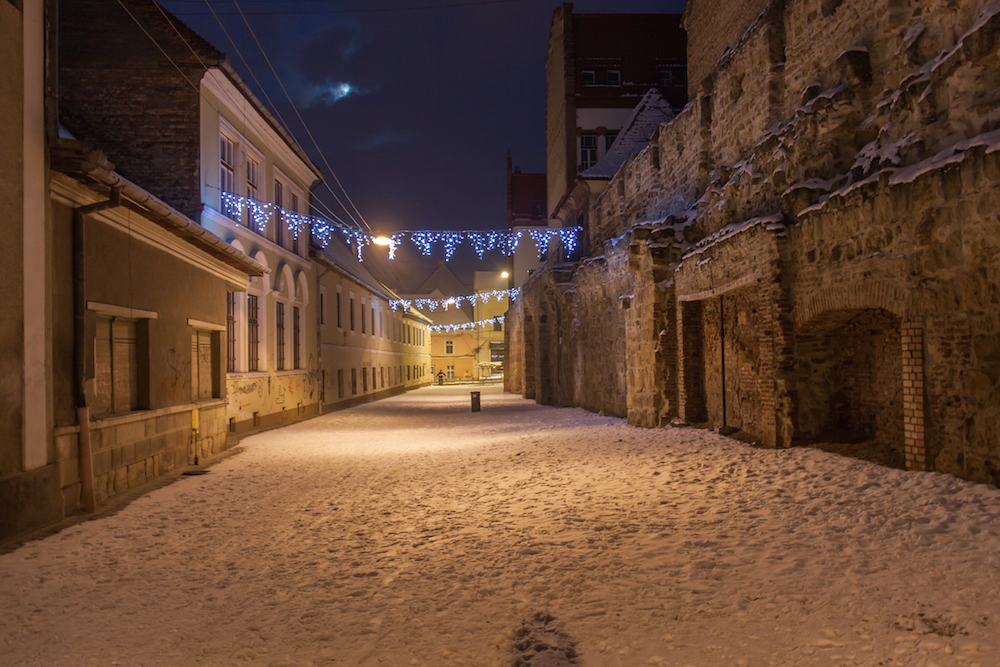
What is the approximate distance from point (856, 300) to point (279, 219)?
51.8 feet

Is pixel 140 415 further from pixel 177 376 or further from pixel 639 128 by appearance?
pixel 639 128

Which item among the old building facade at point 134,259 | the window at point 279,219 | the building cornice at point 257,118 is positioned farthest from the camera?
the window at point 279,219

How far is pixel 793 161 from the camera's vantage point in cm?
811

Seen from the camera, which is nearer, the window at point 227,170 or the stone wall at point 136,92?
the stone wall at point 136,92

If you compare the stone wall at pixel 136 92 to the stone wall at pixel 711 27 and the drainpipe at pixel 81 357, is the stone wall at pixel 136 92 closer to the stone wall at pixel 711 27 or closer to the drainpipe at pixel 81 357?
Answer: the drainpipe at pixel 81 357

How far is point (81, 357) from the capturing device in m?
6.98

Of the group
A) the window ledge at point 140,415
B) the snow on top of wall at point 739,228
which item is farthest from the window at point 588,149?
the window ledge at point 140,415

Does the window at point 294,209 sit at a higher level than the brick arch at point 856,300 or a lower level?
higher

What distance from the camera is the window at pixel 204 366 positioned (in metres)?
10.9

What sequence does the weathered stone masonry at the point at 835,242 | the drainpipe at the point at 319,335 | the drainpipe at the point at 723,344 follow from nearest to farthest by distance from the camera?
the weathered stone masonry at the point at 835,242 → the drainpipe at the point at 723,344 → the drainpipe at the point at 319,335

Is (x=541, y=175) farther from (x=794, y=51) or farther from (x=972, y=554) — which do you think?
(x=972, y=554)

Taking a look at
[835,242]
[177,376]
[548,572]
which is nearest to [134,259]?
[177,376]

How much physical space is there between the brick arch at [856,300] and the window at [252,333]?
1276cm

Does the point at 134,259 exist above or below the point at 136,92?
below
